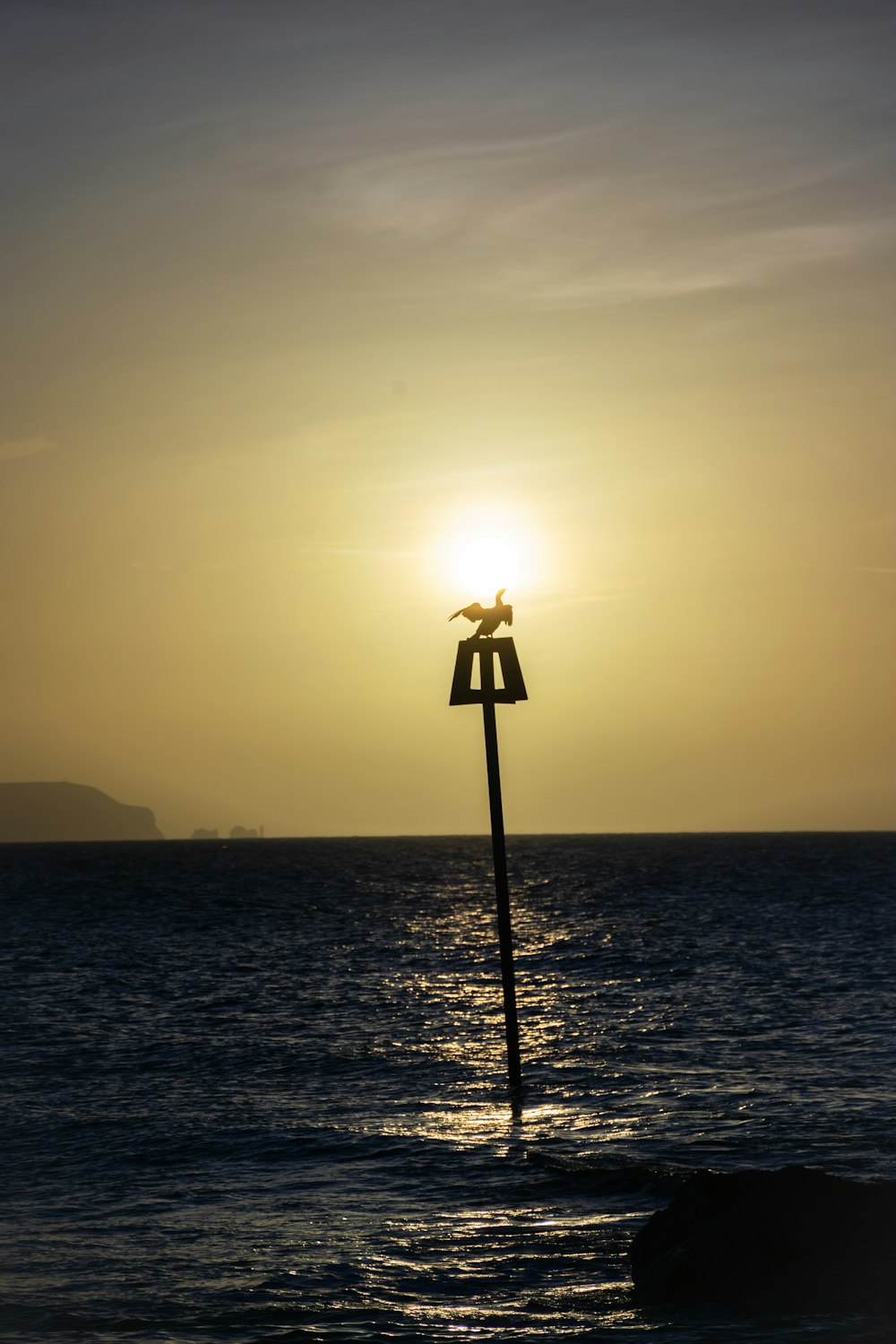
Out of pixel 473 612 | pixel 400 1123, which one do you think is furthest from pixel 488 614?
pixel 400 1123

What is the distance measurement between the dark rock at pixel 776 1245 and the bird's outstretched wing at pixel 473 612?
1223 centimetres

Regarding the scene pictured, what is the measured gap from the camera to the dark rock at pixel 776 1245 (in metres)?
12.7

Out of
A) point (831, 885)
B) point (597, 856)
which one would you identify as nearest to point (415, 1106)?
point (831, 885)

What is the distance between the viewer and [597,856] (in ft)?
573

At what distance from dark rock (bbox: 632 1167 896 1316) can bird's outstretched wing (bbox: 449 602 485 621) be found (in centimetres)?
1223

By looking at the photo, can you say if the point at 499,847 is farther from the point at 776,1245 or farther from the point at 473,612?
the point at 776,1245

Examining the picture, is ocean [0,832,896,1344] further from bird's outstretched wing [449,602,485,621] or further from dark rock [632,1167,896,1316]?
bird's outstretched wing [449,602,485,621]

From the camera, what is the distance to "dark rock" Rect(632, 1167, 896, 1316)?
12695 mm

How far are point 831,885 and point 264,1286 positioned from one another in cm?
8515

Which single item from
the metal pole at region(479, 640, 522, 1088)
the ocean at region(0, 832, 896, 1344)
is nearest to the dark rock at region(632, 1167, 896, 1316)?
the ocean at region(0, 832, 896, 1344)

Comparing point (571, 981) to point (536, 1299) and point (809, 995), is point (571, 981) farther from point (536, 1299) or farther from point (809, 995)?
point (536, 1299)

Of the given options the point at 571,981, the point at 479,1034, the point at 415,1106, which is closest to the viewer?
the point at 415,1106

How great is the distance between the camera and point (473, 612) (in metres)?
24.3

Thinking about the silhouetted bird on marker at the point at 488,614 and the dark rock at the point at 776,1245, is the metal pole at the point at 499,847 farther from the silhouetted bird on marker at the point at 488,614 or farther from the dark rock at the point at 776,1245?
the dark rock at the point at 776,1245
